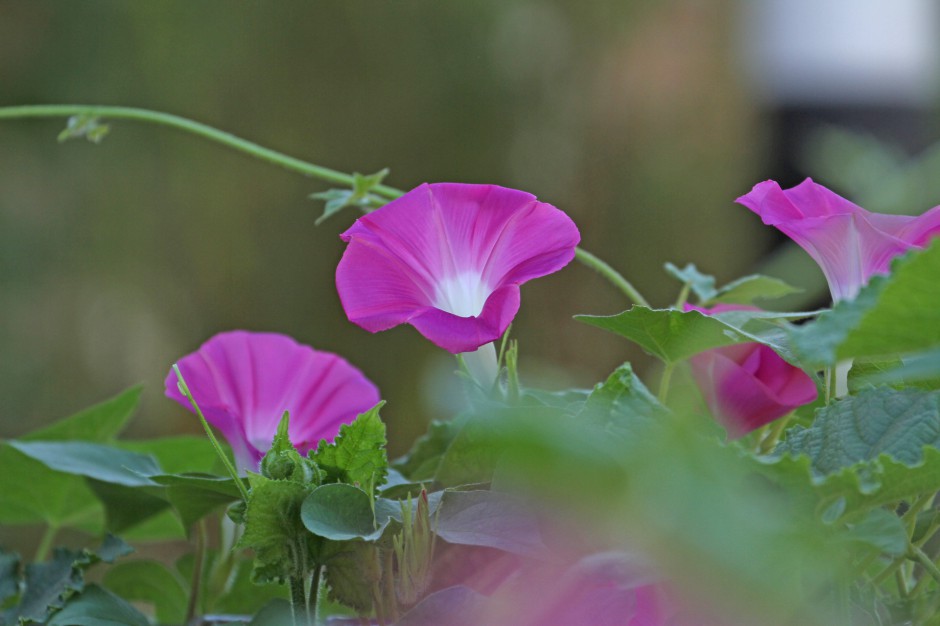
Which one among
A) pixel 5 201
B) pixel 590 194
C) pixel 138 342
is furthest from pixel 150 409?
pixel 590 194

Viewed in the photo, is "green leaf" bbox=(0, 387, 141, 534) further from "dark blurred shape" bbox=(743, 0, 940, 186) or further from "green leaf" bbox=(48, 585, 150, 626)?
"dark blurred shape" bbox=(743, 0, 940, 186)

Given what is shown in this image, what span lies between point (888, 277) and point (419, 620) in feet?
0.24

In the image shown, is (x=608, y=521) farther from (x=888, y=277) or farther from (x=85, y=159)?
(x=85, y=159)

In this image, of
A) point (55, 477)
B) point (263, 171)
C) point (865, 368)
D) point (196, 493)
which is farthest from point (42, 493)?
point (263, 171)

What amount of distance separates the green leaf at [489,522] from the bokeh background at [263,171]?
46.3 inches

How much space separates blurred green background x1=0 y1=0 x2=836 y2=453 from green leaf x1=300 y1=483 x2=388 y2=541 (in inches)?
46.1

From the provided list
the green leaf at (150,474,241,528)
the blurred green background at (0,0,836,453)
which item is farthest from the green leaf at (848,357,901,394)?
the blurred green background at (0,0,836,453)

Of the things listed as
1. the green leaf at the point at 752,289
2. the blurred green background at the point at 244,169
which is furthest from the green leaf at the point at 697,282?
the blurred green background at the point at 244,169

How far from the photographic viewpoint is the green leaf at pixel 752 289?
0.24 meters

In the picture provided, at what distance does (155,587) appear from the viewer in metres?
0.28

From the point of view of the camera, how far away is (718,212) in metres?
1.62

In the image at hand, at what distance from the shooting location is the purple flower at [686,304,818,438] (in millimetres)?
194

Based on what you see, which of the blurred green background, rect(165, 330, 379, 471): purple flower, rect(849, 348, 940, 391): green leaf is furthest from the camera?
the blurred green background

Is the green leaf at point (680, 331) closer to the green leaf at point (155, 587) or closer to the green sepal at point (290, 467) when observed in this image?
the green sepal at point (290, 467)
